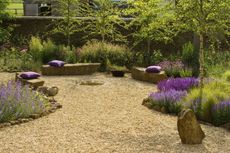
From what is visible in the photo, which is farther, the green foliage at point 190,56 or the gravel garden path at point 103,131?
the green foliage at point 190,56

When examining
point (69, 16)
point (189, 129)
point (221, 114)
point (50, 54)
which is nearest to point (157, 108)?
point (221, 114)

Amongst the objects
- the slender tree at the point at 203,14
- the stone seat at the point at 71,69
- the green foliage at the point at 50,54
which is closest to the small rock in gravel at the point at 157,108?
the slender tree at the point at 203,14

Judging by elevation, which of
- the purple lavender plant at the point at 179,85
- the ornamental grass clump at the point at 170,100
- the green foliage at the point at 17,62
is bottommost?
the ornamental grass clump at the point at 170,100

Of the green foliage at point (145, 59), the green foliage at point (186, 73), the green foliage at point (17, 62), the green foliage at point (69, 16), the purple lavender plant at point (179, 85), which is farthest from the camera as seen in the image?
the green foliage at point (69, 16)

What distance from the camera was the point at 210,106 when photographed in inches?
294

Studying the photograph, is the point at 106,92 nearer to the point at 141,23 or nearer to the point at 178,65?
the point at 178,65

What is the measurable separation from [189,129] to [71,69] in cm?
750

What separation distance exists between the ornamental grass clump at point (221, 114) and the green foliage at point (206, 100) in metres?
0.10

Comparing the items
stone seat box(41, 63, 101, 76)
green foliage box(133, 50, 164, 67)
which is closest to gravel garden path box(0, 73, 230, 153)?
Result: stone seat box(41, 63, 101, 76)

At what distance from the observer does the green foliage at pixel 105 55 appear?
48.2 feet

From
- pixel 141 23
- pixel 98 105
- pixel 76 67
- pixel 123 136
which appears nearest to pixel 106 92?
pixel 98 105

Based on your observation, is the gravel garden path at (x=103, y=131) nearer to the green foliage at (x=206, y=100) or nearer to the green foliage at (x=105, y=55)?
the green foliage at (x=206, y=100)

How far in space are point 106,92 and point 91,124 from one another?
3.23 m

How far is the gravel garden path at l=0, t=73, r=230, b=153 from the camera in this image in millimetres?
5809
